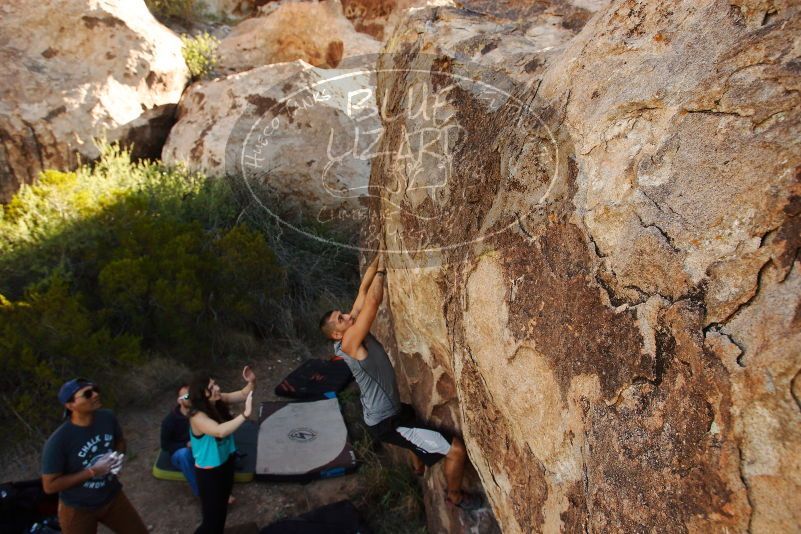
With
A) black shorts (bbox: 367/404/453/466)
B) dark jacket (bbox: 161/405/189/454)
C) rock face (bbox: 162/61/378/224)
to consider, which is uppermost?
rock face (bbox: 162/61/378/224)

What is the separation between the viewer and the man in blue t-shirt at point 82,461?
2.65 meters

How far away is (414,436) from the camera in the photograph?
2.92 m

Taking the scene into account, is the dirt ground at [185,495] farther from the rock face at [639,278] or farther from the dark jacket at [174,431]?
the rock face at [639,278]

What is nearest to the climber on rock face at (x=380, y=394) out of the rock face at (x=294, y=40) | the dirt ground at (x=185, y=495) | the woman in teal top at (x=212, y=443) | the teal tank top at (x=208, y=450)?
the woman in teal top at (x=212, y=443)

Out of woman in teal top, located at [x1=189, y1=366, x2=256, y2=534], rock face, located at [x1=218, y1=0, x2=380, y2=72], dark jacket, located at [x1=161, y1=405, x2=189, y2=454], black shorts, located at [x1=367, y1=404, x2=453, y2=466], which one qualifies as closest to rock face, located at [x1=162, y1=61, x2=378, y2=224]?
rock face, located at [x1=218, y1=0, x2=380, y2=72]

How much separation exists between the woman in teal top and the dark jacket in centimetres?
69

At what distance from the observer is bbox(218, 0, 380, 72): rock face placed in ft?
26.0

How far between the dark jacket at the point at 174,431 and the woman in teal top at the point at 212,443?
27.0 inches

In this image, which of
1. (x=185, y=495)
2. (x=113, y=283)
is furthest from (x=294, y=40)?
(x=185, y=495)

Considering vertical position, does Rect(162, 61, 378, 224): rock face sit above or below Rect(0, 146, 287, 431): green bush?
above

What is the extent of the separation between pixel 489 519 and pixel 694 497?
1712 millimetres

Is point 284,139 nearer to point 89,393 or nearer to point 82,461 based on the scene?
point 89,393

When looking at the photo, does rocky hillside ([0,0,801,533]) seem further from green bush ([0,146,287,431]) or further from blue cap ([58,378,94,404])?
green bush ([0,146,287,431])

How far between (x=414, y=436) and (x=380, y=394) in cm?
27
